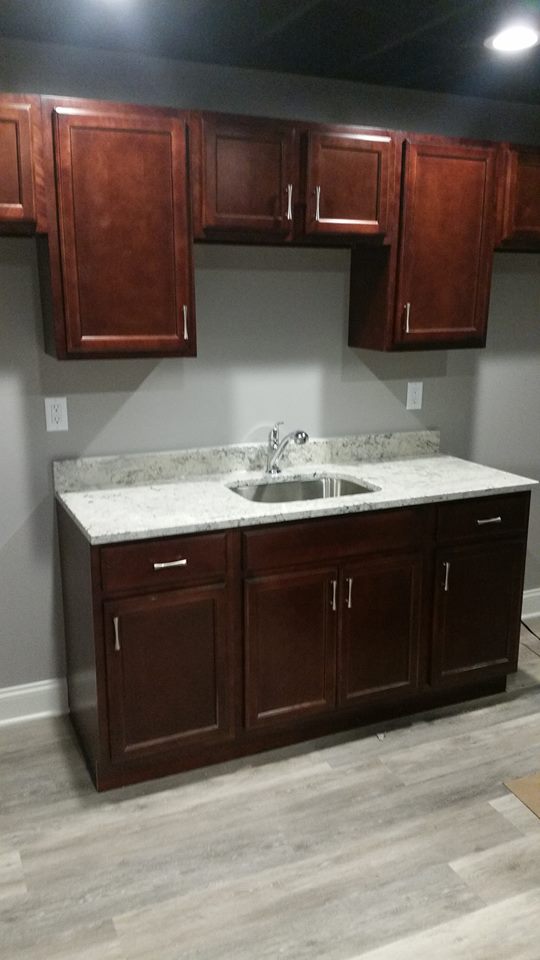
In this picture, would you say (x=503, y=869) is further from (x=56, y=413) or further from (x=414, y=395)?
(x=56, y=413)

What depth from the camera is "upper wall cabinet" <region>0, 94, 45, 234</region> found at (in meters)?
2.26

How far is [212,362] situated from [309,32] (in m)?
1.14

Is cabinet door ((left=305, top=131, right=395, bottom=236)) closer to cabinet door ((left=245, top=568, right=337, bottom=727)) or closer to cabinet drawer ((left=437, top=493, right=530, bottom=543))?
cabinet drawer ((left=437, top=493, right=530, bottom=543))

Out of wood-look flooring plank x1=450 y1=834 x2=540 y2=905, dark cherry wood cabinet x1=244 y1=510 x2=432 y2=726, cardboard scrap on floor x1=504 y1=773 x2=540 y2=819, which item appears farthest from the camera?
dark cherry wood cabinet x1=244 y1=510 x2=432 y2=726

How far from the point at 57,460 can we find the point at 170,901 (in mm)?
1483

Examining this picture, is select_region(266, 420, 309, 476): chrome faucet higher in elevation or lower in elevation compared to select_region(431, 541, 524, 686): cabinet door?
higher

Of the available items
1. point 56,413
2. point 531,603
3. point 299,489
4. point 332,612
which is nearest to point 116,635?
point 332,612

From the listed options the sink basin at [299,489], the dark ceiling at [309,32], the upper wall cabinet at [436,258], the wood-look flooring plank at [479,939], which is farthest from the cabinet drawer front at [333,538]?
the dark ceiling at [309,32]

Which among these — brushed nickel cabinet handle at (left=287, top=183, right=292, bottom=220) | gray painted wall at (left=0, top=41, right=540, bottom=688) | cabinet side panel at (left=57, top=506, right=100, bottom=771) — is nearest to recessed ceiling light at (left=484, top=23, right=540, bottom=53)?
gray painted wall at (left=0, top=41, right=540, bottom=688)

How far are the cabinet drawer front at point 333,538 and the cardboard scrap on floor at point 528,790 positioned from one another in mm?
856

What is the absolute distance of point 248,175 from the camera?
8.46 ft

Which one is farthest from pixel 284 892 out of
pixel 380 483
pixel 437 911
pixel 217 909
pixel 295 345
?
pixel 295 345

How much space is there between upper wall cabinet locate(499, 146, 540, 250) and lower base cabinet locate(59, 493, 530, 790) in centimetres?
102

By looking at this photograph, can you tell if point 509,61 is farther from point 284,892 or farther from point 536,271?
point 284,892
